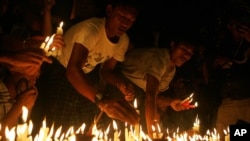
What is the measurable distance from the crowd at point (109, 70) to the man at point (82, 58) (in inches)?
0.5

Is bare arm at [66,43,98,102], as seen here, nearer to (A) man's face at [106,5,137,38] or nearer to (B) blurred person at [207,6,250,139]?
(A) man's face at [106,5,137,38]

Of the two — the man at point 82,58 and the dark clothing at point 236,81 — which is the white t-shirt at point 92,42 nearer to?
the man at point 82,58

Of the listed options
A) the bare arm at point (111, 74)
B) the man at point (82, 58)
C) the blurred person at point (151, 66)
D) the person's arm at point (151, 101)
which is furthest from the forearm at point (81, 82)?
the blurred person at point (151, 66)

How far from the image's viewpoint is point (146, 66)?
18.8 ft

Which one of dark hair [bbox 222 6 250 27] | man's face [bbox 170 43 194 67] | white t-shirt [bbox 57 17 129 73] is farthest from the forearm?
dark hair [bbox 222 6 250 27]

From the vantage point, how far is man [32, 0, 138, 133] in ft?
15.7

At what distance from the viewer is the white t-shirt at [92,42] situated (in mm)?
4844

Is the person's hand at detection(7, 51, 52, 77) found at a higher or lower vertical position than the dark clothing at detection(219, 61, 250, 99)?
higher

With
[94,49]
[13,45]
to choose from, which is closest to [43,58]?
[13,45]

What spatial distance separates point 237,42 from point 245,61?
13.1 inches

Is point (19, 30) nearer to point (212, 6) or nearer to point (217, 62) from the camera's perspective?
point (217, 62)

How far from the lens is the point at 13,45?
4.13 m

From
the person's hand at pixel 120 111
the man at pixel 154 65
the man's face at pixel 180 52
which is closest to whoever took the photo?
the person's hand at pixel 120 111

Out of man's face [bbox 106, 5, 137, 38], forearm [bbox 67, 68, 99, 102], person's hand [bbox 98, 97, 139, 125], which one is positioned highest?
man's face [bbox 106, 5, 137, 38]
